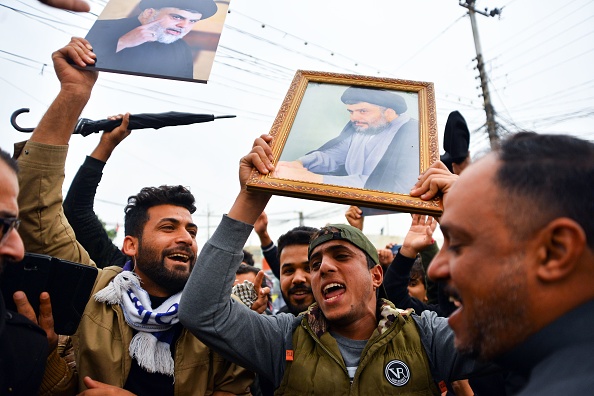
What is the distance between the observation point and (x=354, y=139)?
7.57ft

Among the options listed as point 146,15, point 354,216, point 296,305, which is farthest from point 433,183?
point 354,216

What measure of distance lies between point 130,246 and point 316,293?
4.09ft

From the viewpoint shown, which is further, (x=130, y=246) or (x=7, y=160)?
(x=130, y=246)

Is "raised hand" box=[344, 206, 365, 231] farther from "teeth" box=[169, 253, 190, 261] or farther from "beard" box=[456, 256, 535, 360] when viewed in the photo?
"beard" box=[456, 256, 535, 360]

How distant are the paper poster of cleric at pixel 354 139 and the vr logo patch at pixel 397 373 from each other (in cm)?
79

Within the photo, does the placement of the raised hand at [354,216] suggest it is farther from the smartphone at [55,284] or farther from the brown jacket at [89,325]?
the smartphone at [55,284]

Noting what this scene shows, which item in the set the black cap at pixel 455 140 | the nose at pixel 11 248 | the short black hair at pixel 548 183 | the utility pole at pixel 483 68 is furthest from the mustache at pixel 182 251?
the utility pole at pixel 483 68

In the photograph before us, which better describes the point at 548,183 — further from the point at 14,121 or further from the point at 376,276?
the point at 14,121

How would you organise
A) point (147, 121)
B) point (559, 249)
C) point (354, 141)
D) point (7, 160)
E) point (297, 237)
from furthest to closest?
point (297, 237)
point (147, 121)
point (354, 141)
point (7, 160)
point (559, 249)

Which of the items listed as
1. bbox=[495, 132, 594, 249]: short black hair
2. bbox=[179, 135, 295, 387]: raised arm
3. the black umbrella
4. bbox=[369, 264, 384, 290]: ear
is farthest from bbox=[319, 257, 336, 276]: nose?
bbox=[495, 132, 594, 249]: short black hair

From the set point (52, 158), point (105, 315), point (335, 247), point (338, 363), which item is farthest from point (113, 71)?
point (338, 363)

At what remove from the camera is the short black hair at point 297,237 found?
3.82 metres

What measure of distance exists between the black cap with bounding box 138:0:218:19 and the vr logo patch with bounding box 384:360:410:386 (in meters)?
2.04

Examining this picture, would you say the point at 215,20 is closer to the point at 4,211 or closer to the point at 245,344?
the point at 4,211
